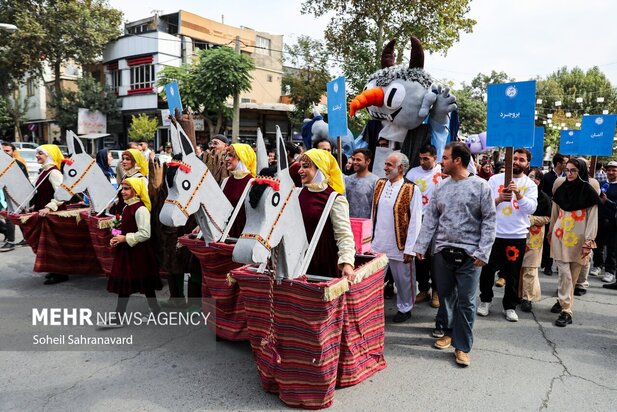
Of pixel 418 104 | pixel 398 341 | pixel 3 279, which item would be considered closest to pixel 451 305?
pixel 398 341

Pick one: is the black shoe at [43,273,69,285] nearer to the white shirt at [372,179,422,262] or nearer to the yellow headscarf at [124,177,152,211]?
the yellow headscarf at [124,177,152,211]

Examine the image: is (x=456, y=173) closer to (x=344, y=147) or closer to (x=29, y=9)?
(x=344, y=147)

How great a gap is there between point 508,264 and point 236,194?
9.65 feet

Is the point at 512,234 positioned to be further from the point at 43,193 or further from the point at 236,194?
the point at 43,193

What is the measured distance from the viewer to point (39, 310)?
503 centimetres

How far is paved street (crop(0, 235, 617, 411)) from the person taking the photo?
3191mm

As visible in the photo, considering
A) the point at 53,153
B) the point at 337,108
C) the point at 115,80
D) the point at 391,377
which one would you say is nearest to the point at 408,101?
the point at 337,108

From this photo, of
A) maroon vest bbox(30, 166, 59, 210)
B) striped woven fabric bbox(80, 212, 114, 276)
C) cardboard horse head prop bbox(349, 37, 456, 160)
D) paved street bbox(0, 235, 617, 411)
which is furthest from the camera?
maroon vest bbox(30, 166, 59, 210)

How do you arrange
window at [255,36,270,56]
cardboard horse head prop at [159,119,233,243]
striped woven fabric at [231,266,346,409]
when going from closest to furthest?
striped woven fabric at [231,266,346,409] → cardboard horse head prop at [159,119,233,243] → window at [255,36,270,56]

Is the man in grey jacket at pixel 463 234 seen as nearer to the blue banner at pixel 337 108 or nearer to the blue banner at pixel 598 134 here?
the blue banner at pixel 337 108

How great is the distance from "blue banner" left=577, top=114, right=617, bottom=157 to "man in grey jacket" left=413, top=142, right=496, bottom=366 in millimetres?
3909

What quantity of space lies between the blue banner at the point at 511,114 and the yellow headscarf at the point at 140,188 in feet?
10.8

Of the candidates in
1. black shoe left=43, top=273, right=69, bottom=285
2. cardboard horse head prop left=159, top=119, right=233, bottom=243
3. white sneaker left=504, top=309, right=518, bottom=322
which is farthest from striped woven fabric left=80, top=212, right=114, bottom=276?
white sneaker left=504, top=309, right=518, bottom=322

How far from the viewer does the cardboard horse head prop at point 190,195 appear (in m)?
3.70
